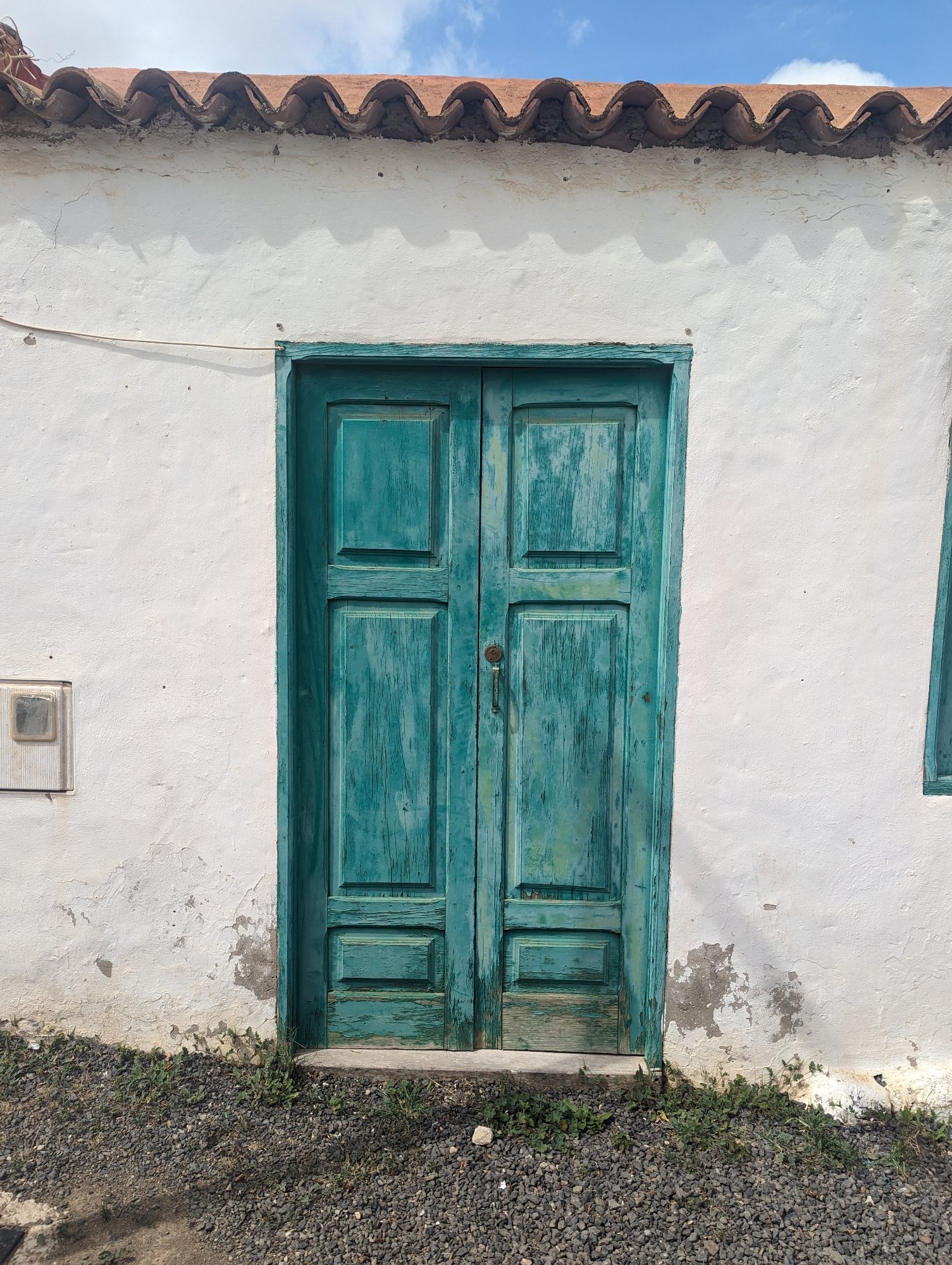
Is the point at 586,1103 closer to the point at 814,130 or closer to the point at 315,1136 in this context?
the point at 315,1136

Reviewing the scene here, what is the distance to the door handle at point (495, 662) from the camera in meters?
2.95

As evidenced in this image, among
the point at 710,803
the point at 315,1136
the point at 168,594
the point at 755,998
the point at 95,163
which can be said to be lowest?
the point at 315,1136

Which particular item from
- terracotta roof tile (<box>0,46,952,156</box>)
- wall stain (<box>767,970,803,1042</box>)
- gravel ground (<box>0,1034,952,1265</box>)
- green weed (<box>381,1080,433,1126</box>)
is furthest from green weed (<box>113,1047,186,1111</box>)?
terracotta roof tile (<box>0,46,952,156</box>)

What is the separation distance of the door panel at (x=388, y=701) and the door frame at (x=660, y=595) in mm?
78

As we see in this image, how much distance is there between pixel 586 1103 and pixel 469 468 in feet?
7.08

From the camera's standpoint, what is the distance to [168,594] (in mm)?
2871

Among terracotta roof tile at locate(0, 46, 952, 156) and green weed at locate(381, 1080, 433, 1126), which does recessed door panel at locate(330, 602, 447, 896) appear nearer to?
green weed at locate(381, 1080, 433, 1126)

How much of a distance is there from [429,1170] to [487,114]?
320cm

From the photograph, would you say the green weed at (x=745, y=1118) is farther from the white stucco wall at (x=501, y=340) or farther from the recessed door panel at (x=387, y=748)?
the recessed door panel at (x=387, y=748)

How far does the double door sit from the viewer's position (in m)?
2.90

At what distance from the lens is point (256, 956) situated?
9.64ft

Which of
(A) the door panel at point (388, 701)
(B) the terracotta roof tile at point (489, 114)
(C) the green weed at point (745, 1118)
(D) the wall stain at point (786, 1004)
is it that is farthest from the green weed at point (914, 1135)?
(B) the terracotta roof tile at point (489, 114)

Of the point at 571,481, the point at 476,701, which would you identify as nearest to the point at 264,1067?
the point at 476,701

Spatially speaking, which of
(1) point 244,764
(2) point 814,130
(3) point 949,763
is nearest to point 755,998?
(3) point 949,763
